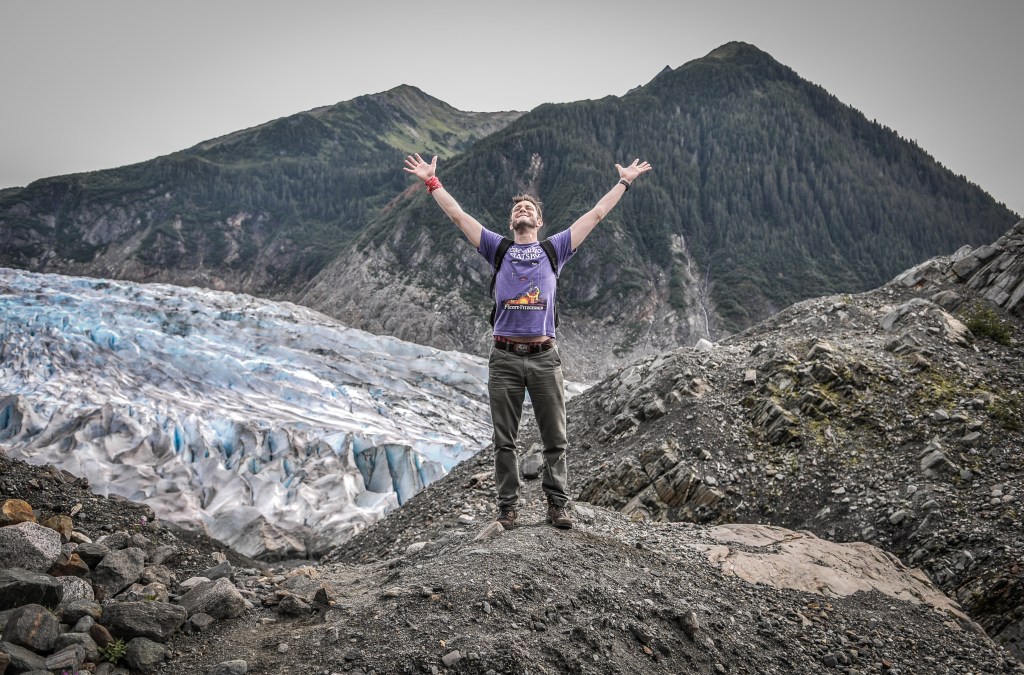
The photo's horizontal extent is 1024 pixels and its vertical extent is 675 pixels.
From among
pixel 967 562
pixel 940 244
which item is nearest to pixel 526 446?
pixel 967 562

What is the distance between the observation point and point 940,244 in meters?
71.4

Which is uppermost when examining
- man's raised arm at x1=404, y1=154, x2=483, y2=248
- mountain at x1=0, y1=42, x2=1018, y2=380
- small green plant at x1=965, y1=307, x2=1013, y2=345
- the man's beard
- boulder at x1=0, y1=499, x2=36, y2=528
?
mountain at x1=0, y1=42, x2=1018, y2=380

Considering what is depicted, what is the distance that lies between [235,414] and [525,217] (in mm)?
22741

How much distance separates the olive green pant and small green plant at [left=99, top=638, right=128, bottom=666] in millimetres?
2694

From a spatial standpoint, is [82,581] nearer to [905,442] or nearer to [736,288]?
[905,442]

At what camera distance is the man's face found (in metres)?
5.02

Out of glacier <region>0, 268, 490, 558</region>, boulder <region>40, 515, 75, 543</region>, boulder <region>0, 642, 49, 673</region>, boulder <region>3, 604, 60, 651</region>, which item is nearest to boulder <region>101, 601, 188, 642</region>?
boulder <region>3, 604, 60, 651</region>

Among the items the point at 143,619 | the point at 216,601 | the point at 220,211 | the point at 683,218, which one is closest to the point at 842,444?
the point at 216,601

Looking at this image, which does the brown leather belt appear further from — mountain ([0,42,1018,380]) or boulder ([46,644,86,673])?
mountain ([0,42,1018,380])

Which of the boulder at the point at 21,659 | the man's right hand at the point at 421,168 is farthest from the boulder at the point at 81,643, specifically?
the man's right hand at the point at 421,168

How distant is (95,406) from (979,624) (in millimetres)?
25871

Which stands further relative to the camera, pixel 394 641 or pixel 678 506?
pixel 678 506

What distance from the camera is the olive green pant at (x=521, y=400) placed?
4992 millimetres

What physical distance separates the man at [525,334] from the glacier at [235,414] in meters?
13.9
